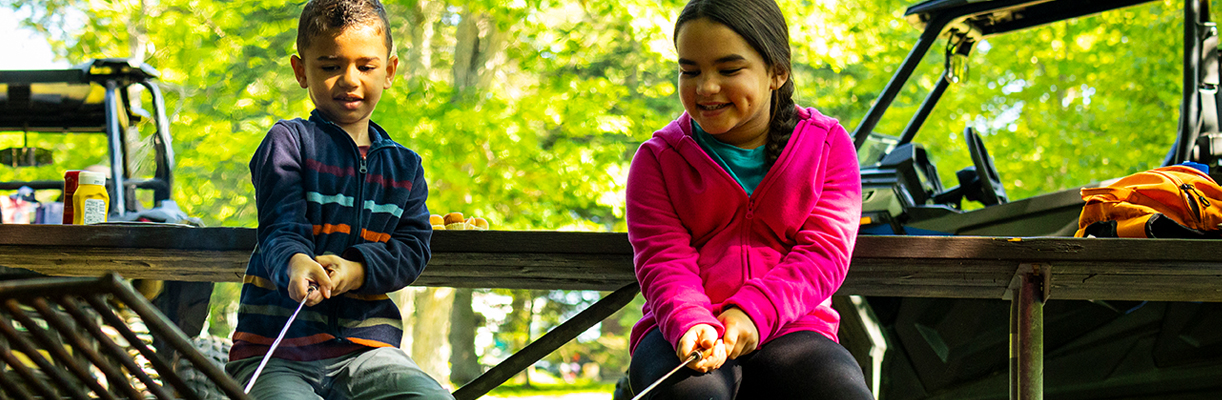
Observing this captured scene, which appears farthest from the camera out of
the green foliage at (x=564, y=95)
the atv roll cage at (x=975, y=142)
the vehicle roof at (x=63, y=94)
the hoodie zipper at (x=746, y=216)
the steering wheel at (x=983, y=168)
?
the green foliage at (x=564, y=95)

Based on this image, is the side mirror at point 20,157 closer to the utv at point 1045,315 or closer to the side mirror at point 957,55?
the utv at point 1045,315

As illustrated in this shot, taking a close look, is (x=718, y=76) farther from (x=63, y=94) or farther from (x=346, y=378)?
(x=63, y=94)

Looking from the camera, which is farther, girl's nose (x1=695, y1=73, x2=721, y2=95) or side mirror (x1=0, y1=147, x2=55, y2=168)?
side mirror (x1=0, y1=147, x2=55, y2=168)

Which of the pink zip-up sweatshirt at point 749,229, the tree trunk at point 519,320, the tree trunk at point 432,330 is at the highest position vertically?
the pink zip-up sweatshirt at point 749,229

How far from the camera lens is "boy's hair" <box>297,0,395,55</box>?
1732mm

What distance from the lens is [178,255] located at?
2.00 m

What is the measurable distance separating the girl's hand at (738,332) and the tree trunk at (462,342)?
38.1 feet

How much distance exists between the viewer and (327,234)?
65.9 inches

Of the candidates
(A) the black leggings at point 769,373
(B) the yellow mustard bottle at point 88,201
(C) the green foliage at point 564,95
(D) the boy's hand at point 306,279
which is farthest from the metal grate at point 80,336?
(C) the green foliage at point 564,95

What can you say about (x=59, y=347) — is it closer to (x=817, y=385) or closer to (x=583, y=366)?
(x=817, y=385)

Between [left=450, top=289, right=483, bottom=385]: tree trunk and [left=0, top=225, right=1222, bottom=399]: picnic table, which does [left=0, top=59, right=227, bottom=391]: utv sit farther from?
[left=450, top=289, right=483, bottom=385]: tree trunk

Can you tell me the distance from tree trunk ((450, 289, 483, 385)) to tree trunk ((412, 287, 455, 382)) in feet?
9.79

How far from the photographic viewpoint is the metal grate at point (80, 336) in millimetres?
758

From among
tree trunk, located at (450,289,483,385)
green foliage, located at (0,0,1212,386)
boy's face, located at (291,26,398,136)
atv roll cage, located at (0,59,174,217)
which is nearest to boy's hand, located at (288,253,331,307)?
boy's face, located at (291,26,398,136)
